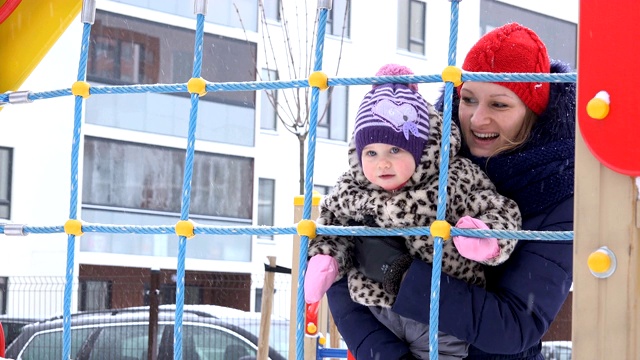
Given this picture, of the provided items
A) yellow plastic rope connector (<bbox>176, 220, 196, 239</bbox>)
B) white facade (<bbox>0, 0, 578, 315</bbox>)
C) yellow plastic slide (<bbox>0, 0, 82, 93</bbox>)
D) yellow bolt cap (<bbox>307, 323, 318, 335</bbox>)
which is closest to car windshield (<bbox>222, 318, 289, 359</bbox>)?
white facade (<bbox>0, 0, 578, 315</bbox>)

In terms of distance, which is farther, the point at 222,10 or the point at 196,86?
the point at 222,10

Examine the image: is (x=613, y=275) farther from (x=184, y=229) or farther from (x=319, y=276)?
→ (x=184, y=229)

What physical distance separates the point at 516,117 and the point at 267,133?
1229 centimetres

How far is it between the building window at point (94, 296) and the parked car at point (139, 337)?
12.7 feet

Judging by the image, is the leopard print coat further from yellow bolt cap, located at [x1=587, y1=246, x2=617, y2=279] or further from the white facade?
the white facade

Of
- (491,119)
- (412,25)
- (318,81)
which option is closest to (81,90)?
(318,81)

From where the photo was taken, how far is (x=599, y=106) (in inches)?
49.9

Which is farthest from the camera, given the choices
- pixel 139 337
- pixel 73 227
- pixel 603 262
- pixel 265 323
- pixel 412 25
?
pixel 412 25

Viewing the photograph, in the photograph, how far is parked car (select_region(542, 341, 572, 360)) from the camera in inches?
375

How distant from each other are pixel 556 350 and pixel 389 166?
334 inches

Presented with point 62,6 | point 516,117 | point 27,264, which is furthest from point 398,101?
point 27,264

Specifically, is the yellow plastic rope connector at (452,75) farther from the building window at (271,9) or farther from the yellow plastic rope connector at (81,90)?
the building window at (271,9)

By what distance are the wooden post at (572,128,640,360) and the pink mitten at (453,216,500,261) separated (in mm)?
267

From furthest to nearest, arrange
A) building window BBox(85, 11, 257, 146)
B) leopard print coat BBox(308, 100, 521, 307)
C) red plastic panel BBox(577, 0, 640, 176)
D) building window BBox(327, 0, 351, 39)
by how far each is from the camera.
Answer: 1. building window BBox(327, 0, 351, 39)
2. building window BBox(85, 11, 257, 146)
3. leopard print coat BBox(308, 100, 521, 307)
4. red plastic panel BBox(577, 0, 640, 176)
